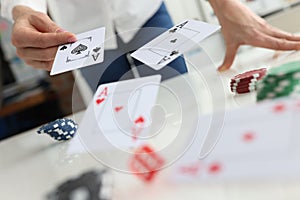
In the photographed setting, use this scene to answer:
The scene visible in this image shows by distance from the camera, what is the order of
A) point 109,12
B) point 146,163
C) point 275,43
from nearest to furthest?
point 146,163
point 275,43
point 109,12

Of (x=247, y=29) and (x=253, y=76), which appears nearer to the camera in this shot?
(x=253, y=76)

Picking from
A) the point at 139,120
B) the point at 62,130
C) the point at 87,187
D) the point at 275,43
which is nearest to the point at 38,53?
the point at 62,130

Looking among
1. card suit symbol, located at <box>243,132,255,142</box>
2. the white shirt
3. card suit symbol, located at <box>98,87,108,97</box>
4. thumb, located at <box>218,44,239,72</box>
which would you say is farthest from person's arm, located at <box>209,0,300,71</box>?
card suit symbol, located at <box>243,132,255,142</box>

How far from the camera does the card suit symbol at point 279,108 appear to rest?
25.5 inches

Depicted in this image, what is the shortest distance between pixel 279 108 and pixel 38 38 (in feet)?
1.61

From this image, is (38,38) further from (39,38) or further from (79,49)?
(79,49)

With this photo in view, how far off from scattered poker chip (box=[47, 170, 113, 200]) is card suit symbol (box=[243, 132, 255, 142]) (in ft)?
0.62

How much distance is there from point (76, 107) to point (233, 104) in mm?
461

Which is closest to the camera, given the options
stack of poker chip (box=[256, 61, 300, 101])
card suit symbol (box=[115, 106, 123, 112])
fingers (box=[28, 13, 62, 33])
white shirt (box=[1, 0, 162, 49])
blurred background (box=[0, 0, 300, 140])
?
stack of poker chip (box=[256, 61, 300, 101])

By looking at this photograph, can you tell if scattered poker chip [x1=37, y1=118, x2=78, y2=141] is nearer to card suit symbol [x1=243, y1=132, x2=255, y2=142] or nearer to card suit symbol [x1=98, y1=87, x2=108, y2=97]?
card suit symbol [x1=98, y1=87, x2=108, y2=97]

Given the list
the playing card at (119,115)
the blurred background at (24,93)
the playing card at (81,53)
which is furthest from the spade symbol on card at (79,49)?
the blurred background at (24,93)

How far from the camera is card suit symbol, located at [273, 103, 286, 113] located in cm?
65

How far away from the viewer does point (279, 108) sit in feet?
2.15

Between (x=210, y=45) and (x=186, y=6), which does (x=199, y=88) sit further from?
(x=186, y=6)
